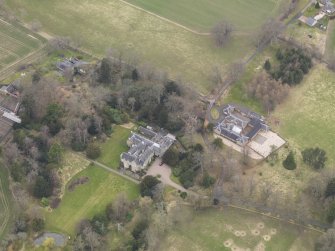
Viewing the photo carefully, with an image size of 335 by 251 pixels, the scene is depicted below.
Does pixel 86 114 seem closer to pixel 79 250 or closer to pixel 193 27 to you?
pixel 79 250

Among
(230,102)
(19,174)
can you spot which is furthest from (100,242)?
(230,102)

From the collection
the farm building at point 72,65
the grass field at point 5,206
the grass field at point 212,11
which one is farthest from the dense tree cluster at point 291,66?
the grass field at point 5,206

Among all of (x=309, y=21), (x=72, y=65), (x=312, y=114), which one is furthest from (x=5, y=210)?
(x=309, y=21)

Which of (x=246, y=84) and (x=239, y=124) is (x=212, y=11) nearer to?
(x=246, y=84)

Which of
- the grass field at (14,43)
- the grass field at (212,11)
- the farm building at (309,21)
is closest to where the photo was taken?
the grass field at (14,43)

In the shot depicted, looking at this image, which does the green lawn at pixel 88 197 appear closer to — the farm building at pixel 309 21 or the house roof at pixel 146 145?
the house roof at pixel 146 145

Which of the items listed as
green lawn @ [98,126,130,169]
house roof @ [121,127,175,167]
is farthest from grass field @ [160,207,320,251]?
green lawn @ [98,126,130,169]

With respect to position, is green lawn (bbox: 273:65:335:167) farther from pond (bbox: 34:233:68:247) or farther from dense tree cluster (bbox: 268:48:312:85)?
pond (bbox: 34:233:68:247)
